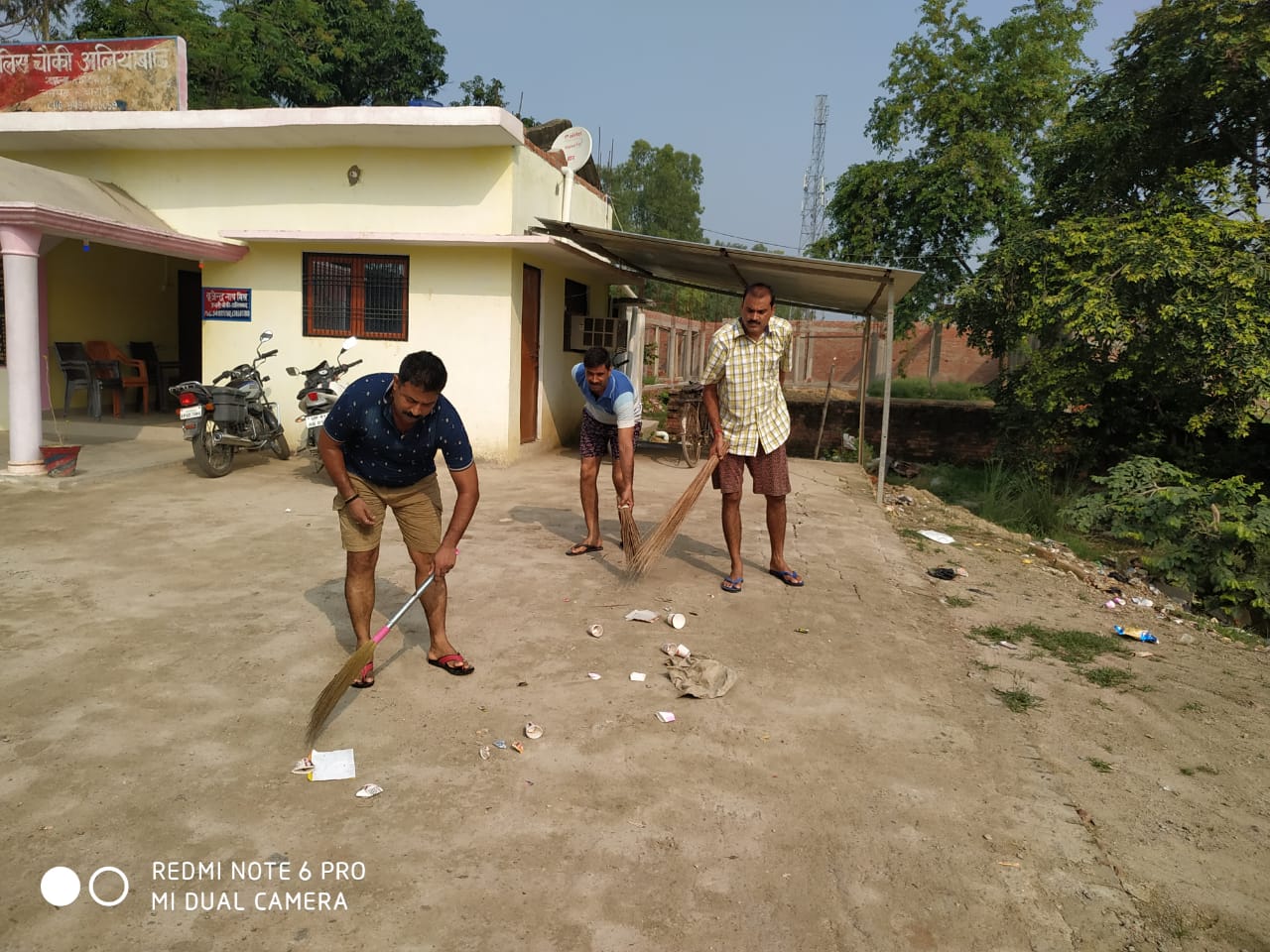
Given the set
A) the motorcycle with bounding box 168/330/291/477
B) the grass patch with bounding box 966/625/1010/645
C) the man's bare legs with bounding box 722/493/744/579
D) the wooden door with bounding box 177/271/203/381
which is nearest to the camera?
the grass patch with bounding box 966/625/1010/645

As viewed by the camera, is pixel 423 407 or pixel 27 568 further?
pixel 27 568

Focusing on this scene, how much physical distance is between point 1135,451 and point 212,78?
21.1 m

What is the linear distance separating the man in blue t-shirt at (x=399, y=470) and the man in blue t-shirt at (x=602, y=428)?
1.79 m

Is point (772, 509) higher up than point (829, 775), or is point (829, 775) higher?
point (772, 509)

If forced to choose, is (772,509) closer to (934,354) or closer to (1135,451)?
(1135,451)

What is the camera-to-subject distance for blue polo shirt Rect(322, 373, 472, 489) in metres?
3.26

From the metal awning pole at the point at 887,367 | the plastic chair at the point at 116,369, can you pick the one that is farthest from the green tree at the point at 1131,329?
the plastic chair at the point at 116,369

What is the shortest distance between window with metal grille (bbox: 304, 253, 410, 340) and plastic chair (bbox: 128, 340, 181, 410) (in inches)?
155

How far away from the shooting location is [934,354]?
21.0 meters

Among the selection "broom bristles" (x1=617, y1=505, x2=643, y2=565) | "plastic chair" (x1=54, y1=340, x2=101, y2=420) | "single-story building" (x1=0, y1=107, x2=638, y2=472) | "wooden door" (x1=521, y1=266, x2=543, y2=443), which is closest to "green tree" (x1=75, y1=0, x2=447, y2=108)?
"single-story building" (x1=0, y1=107, x2=638, y2=472)

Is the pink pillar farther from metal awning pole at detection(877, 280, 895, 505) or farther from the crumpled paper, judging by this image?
metal awning pole at detection(877, 280, 895, 505)

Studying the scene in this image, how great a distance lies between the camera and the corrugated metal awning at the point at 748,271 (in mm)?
7199

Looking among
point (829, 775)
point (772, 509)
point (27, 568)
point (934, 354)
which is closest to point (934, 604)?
point (772, 509)

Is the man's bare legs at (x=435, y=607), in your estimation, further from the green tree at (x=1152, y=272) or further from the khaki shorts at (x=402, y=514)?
the green tree at (x=1152, y=272)
